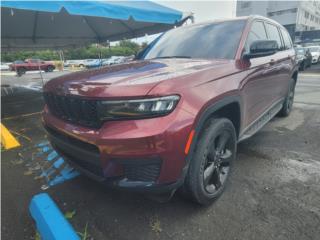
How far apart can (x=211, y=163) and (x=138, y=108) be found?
3.29 feet

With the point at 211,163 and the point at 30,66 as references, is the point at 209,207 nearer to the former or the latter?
the point at 211,163

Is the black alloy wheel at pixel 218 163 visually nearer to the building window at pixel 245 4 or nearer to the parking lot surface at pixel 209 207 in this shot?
the parking lot surface at pixel 209 207

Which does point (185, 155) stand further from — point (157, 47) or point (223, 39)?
point (157, 47)

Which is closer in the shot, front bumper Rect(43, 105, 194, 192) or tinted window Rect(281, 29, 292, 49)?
front bumper Rect(43, 105, 194, 192)

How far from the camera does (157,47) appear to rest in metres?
3.57

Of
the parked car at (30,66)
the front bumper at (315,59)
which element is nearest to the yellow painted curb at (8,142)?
the front bumper at (315,59)

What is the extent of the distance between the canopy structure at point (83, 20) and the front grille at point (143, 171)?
4803 millimetres

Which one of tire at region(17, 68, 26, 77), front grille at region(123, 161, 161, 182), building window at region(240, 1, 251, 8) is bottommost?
tire at region(17, 68, 26, 77)

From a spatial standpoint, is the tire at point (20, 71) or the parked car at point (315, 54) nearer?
the parked car at point (315, 54)

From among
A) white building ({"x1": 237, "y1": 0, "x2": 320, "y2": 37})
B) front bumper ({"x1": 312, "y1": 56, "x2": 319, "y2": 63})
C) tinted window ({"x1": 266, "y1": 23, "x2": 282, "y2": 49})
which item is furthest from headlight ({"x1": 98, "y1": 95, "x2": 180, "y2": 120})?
white building ({"x1": 237, "y1": 0, "x2": 320, "y2": 37})

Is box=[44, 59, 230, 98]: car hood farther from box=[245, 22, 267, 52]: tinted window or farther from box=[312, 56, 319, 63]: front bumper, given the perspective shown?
box=[312, 56, 319, 63]: front bumper

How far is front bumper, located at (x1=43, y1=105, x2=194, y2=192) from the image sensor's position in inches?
68.0

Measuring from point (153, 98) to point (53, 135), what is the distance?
3.98ft

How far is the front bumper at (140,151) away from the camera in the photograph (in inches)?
68.0
